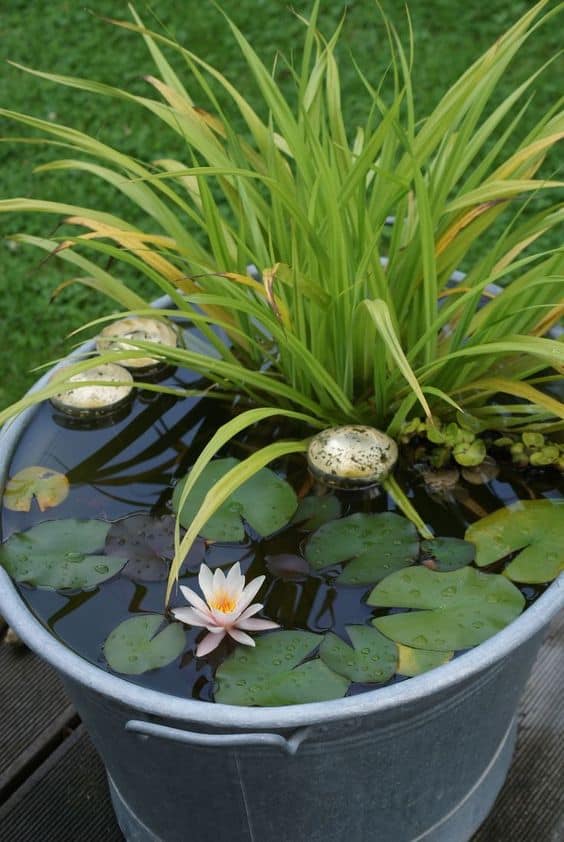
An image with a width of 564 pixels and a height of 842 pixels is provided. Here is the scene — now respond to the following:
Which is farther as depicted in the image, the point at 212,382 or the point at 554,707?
the point at 554,707

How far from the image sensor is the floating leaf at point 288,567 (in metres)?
1.08

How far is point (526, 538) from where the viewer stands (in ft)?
3.60

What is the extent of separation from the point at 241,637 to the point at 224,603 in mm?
40

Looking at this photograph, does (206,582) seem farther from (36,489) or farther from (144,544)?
(36,489)

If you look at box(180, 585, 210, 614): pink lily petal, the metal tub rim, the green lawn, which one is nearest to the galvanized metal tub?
the metal tub rim

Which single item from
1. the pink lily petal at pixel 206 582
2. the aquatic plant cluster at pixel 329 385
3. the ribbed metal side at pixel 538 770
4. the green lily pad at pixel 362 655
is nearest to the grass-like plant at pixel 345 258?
the aquatic plant cluster at pixel 329 385

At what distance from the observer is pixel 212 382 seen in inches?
54.3

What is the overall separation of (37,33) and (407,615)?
8.82ft

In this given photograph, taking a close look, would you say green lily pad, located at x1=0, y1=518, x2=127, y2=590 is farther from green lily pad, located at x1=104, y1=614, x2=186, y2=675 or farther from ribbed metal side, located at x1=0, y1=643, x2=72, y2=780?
ribbed metal side, located at x1=0, y1=643, x2=72, y2=780

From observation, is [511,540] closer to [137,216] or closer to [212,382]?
[212,382]

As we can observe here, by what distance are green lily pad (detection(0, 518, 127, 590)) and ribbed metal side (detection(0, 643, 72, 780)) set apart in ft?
1.75

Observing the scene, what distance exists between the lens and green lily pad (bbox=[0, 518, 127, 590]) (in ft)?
3.53

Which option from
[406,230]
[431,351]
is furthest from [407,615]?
[406,230]

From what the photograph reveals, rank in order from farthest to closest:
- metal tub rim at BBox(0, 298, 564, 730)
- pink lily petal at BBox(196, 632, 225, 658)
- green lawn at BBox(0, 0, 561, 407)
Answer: green lawn at BBox(0, 0, 561, 407) < pink lily petal at BBox(196, 632, 225, 658) < metal tub rim at BBox(0, 298, 564, 730)
